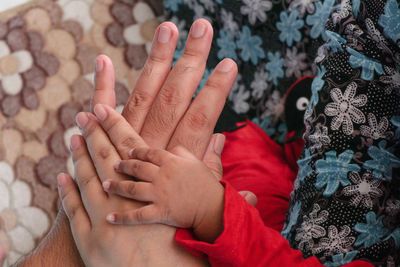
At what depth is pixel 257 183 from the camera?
0.94 metres

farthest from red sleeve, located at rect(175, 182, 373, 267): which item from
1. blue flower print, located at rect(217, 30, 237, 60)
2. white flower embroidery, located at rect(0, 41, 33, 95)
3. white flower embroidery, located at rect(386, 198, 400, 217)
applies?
white flower embroidery, located at rect(0, 41, 33, 95)

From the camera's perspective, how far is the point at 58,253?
2.55 ft

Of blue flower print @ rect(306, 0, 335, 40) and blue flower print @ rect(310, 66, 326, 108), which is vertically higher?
blue flower print @ rect(306, 0, 335, 40)

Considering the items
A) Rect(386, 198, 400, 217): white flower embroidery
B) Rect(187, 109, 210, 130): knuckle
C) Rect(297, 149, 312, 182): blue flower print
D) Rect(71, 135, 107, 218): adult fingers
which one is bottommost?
Rect(386, 198, 400, 217): white flower embroidery

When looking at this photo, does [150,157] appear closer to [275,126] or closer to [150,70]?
[150,70]

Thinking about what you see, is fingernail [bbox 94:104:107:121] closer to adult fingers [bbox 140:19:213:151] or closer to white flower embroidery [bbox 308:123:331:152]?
adult fingers [bbox 140:19:213:151]

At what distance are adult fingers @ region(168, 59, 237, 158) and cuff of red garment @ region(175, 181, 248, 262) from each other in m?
0.13

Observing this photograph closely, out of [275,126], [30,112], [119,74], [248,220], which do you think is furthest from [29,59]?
[248,220]

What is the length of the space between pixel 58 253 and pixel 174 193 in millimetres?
279

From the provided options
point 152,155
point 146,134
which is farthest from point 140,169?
point 146,134

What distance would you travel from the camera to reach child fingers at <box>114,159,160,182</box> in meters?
0.65

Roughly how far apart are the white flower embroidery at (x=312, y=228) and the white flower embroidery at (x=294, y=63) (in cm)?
40

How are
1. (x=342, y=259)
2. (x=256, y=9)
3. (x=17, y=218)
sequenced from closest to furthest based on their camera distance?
(x=342, y=259)
(x=256, y=9)
(x=17, y=218)

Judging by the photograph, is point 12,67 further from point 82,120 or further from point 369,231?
point 369,231
